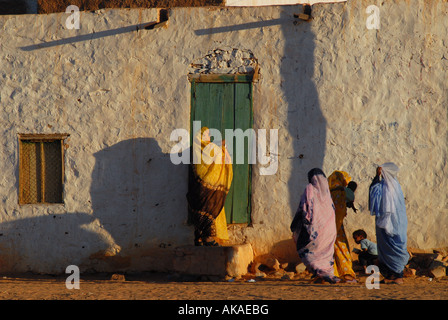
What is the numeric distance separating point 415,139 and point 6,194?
533cm

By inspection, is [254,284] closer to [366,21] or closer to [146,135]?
[146,135]

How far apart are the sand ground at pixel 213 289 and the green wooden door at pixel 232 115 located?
3.44 feet

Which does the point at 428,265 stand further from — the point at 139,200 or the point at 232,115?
the point at 139,200

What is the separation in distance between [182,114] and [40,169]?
205cm

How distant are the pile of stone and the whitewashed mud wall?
187 mm

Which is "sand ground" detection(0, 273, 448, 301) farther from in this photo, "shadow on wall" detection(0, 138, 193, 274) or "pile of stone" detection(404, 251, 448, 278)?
"shadow on wall" detection(0, 138, 193, 274)

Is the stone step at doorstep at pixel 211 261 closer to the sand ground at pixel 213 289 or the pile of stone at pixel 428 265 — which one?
the sand ground at pixel 213 289

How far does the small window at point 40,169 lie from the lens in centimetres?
888

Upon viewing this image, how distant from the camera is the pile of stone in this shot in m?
7.86

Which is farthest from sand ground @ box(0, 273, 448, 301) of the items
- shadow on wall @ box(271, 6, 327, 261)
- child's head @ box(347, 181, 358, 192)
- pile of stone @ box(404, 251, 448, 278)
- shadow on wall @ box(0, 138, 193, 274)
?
shadow on wall @ box(271, 6, 327, 261)

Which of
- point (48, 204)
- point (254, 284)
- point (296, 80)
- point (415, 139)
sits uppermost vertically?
point (296, 80)

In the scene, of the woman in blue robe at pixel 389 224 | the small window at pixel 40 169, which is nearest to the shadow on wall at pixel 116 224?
the small window at pixel 40 169

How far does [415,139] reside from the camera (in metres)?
8.44

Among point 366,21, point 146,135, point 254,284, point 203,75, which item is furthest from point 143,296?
point 366,21
